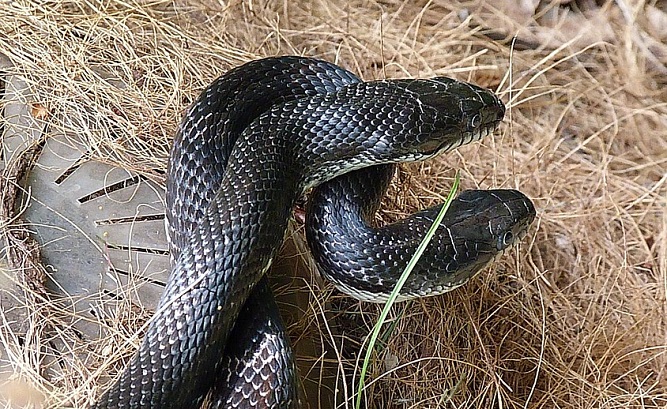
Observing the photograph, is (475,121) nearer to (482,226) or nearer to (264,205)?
(482,226)

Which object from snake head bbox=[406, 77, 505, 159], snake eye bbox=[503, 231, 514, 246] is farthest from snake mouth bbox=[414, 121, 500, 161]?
snake eye bbox=[503, 231, 514, 246]

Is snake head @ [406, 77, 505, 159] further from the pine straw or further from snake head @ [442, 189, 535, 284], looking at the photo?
the pine straw

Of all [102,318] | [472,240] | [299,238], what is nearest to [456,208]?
[472,240]

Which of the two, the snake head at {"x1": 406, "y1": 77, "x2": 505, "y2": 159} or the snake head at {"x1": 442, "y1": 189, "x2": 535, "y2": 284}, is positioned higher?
Answer: the snake head at {"x1": 406, "y1": 77, "x2": 505, "y2": 159}

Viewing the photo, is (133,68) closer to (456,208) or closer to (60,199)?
(60,199)

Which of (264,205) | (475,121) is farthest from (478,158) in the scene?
(264,205)

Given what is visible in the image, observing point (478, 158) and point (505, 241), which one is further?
point (478, 158)

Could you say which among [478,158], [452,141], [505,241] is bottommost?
[478,158]

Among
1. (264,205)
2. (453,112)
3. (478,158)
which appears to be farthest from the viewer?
(478,158)
